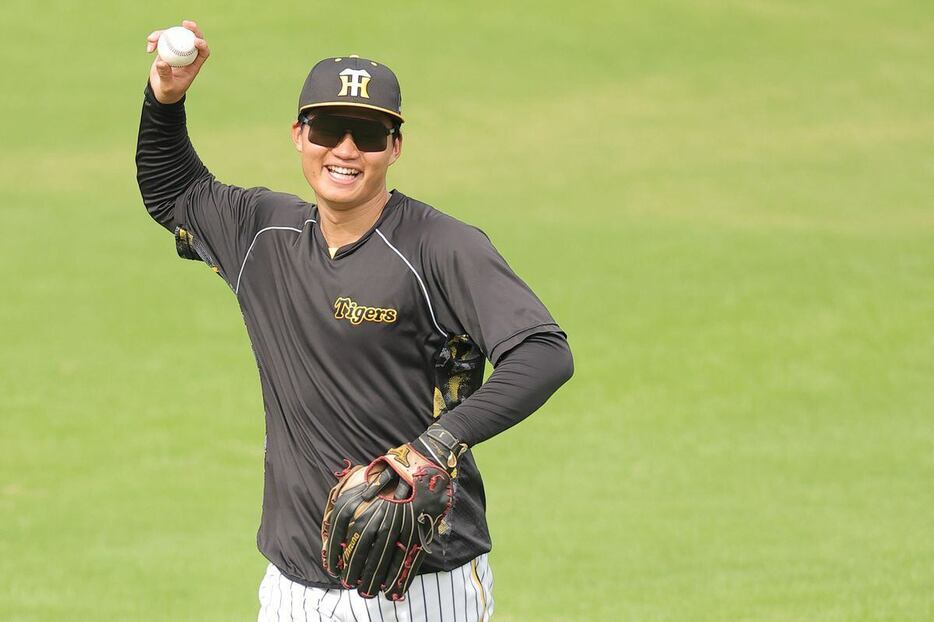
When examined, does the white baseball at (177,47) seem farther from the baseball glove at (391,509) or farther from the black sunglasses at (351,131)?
the baseball glove at (391,509)

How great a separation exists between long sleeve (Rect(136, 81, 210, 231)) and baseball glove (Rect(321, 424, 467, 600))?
55.4 inches

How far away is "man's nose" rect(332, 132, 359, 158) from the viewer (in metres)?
4.96

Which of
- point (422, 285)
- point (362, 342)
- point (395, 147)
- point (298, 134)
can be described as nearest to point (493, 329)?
point (422, 285)

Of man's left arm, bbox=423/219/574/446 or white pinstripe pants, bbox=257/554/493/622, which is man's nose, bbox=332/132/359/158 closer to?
man's left arm, bbox=423/219/574/446

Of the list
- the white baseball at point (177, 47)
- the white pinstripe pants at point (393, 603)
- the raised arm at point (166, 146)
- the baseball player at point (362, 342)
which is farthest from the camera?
the raised arm at point (166, 146)

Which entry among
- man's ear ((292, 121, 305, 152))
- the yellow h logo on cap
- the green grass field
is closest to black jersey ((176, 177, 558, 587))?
man's ear ((292, 121, 305, 152))

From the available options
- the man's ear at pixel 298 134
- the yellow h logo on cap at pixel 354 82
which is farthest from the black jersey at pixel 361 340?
the yellow h logo on cap at pixel 354 82

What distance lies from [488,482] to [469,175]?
948 centimetres

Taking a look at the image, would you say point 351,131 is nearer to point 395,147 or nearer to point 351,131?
point 351,131

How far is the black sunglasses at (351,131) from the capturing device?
16.3ft

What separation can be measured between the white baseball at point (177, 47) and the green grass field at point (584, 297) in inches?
200

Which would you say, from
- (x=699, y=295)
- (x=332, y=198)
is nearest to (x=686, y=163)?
(x=699, y=295)

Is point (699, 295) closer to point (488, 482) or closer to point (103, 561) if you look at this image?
point (488, 482)

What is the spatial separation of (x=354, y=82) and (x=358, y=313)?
2.27 ft
